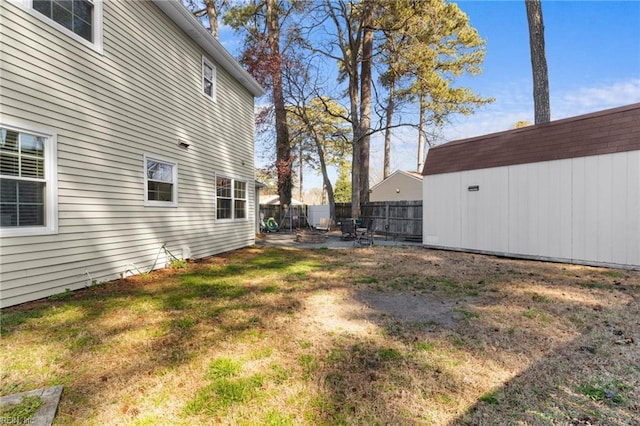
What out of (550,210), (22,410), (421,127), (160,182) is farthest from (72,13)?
(421,127)

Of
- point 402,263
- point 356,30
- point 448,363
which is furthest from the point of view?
point 356,30

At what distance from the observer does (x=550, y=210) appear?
750 centimetres

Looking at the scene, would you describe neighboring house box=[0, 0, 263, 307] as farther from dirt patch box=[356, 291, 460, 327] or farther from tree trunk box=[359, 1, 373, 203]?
tree trunk box=[359, 1, 373, 203]

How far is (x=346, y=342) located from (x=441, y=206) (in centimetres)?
794

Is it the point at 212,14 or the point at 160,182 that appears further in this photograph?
the point at 212,14

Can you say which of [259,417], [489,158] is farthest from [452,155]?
[259,417]

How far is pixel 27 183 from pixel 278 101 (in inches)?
516

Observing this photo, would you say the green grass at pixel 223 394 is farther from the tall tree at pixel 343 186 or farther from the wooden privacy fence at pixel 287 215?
the tall tree at pixel 343 186

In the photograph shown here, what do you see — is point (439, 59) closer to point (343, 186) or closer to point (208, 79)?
point (208, 79)

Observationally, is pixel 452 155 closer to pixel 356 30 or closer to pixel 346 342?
pixel 346 342

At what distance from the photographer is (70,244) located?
181 inches

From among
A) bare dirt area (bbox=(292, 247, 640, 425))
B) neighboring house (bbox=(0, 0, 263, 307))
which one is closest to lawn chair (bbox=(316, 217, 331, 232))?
neighboring house (bbox=(0, 0, 263, 307))

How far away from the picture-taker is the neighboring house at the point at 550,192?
21.3 feet

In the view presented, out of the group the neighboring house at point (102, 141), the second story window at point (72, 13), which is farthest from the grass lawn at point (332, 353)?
the second story window at point (72, 13)
